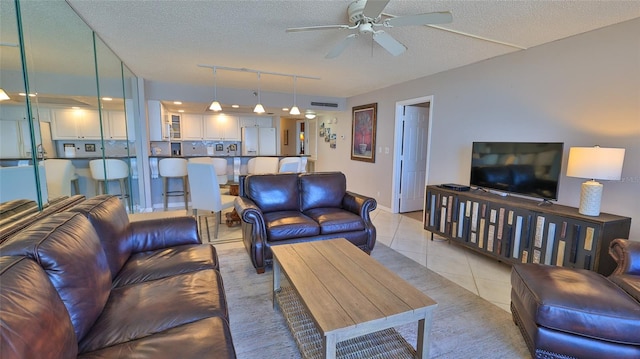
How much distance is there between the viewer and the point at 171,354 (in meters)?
1.10

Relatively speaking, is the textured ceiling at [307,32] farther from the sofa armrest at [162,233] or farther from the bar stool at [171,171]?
the sofa armrest at [162,233]

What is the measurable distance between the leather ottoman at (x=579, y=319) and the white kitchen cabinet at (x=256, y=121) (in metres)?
8.27

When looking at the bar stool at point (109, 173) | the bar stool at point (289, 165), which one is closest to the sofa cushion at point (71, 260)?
the bar stool at point (109, 173)

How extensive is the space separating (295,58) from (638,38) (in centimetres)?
320

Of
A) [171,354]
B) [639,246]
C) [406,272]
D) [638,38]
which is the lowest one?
[406,272]

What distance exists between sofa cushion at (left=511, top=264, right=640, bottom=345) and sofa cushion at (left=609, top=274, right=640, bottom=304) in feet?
0.15

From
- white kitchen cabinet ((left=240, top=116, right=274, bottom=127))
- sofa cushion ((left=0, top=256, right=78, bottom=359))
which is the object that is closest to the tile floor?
sofa cushion ((left=0, top=256, right=78, bottom=359))

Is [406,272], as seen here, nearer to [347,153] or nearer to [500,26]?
[500,26]

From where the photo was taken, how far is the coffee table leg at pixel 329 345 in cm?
126

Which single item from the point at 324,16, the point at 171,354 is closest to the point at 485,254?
the point at 324,16

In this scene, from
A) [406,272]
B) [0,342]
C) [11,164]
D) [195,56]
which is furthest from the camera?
[195,56]

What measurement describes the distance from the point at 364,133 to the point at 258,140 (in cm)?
401

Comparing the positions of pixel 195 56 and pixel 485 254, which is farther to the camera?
pixel 195 56

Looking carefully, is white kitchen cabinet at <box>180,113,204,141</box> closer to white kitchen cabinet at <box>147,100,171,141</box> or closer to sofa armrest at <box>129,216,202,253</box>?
white kitchen cabinet at <box>147,100,171,141</box>
